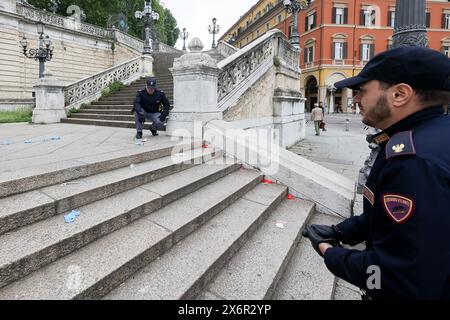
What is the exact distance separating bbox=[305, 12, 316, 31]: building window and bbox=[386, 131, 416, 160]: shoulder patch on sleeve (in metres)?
44.1

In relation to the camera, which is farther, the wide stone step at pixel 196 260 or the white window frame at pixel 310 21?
the white window frame at pixel 310 21

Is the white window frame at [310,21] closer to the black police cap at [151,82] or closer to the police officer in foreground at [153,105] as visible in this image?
the police officer in foreground at [153,105]

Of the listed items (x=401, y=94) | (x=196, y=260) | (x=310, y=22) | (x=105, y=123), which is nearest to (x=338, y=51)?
(x=310, y=22)

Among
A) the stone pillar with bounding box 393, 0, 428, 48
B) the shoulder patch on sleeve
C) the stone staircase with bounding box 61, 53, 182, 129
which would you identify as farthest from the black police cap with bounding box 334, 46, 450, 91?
the stone staircase with bounding box 61, 53, 182, 129

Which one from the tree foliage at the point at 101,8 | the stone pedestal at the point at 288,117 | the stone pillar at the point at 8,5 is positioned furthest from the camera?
the tree foliage at the point at 101,8

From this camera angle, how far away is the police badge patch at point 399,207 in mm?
1054

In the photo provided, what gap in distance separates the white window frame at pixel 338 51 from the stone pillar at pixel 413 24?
38.5 m

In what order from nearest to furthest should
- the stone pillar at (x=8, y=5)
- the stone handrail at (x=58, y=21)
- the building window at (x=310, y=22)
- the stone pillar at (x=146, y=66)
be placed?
1. the stone pillar at (x=146, y=66)
2. the stone pillar at (x=8, y=5)
3. the stone handrail at (x=58, y=21)
4. the building window at (x=310, y=22)

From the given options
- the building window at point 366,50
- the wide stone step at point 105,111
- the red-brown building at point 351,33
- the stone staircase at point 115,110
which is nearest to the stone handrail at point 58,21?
the stone staircase at point 115,110

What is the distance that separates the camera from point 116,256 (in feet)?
7.80

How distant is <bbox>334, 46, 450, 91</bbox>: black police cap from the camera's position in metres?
1.19

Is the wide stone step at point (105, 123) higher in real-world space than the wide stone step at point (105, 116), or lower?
lower
